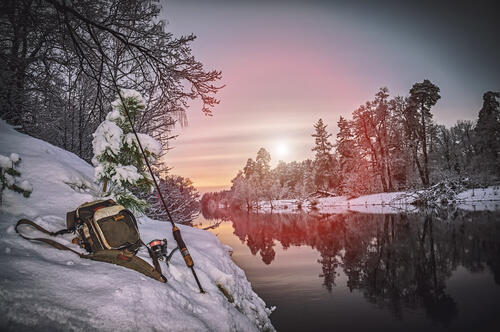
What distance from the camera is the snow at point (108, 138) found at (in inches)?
172

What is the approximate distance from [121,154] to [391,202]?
39583mm

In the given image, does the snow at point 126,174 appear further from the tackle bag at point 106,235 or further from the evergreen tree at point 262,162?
the evergreen tree at point 262,162

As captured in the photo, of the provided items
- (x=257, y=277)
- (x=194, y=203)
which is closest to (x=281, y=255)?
(x=257, y=277)

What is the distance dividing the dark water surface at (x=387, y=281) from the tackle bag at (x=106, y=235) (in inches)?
178

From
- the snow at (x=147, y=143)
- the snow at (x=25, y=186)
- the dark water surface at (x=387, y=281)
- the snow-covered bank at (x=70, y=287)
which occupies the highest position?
the snow at (x=147, y=143)

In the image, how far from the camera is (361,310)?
620cm

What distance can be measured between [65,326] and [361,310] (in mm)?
6847

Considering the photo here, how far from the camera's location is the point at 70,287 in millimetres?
2004

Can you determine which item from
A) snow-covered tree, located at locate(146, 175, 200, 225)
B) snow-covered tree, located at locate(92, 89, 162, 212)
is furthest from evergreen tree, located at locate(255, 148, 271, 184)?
snow-covered tree, located at locate(92, 89, 162, 212)

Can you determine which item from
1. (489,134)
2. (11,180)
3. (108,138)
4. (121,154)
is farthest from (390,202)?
(11,180)

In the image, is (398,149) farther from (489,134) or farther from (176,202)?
(176,202)

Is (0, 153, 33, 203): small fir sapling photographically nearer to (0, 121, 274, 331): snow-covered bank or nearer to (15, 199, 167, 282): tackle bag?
(0, 121, 274, 331): snow-covered bank

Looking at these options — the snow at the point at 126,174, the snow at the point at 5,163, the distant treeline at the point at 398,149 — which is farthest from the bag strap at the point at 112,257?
the distant treeline at the point at 398,149

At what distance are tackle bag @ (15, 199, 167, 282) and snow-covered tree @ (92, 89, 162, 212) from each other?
1.64 m
